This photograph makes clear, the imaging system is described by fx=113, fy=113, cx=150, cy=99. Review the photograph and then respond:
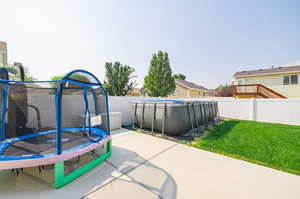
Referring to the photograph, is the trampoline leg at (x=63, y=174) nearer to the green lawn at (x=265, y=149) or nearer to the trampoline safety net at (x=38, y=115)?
the trampoline safety net at (x=38, y=115)

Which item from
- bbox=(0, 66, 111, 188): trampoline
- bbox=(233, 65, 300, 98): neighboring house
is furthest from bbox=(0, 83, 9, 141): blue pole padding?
bbox=(233, 65, 300, 98): neighboring house

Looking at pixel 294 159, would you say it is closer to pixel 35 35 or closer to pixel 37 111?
pixel 37 111

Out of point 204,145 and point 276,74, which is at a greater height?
point 276,74

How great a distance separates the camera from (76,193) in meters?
1.56

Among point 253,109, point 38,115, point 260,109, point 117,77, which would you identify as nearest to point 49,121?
point 38,115

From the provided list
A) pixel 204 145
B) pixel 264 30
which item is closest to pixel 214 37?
pixel 264 30

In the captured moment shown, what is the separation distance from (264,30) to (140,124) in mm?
9026

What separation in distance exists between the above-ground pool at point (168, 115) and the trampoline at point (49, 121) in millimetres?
2098

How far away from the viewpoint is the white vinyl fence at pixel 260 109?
19.4ft

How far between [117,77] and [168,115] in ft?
40.4

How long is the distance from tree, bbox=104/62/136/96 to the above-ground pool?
1027 cm

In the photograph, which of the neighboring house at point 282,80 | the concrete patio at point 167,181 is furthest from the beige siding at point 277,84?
the concrete patio at point 167,181

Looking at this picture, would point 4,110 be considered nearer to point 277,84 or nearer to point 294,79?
point 277,84

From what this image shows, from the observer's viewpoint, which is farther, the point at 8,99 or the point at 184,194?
the point at 8,99
